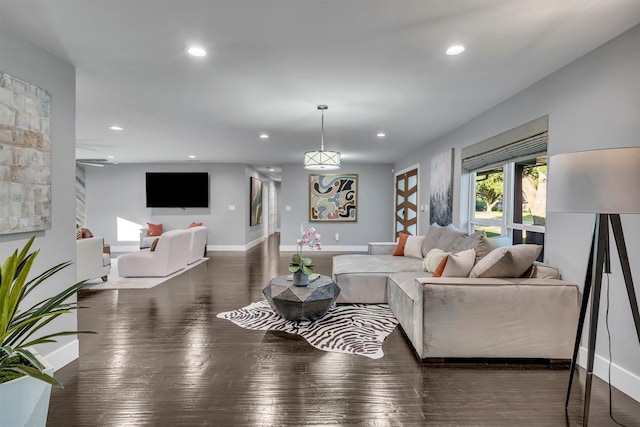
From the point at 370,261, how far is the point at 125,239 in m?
7.37

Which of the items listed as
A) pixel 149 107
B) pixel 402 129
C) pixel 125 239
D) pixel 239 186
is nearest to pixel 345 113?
pixel 402 129

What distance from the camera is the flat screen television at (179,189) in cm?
848

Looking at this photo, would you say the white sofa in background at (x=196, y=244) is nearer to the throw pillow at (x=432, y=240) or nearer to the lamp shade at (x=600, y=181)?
the throw pillow at (x=432, y=240)

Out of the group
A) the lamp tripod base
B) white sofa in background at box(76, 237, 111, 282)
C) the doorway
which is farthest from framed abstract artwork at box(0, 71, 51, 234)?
the doorway

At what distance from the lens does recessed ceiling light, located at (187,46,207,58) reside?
2301 mm

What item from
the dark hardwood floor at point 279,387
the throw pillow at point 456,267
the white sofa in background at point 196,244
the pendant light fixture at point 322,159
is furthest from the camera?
the white sofa in background at point 196,244

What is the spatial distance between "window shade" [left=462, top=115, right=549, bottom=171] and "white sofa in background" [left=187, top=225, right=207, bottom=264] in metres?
5.04

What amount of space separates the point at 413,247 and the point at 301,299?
226cm

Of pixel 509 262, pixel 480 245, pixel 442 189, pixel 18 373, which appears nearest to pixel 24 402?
pixel 18 373

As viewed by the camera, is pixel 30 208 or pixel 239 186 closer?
pixel 30 208

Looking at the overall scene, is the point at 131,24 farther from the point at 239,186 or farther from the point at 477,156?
the point at 239,186

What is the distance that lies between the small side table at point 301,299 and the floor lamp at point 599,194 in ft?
6.52

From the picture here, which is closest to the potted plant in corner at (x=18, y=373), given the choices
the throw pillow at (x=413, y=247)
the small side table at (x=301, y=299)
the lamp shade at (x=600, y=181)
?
the small side table at (x=301, y=299)

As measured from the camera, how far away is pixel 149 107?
3.72 m
